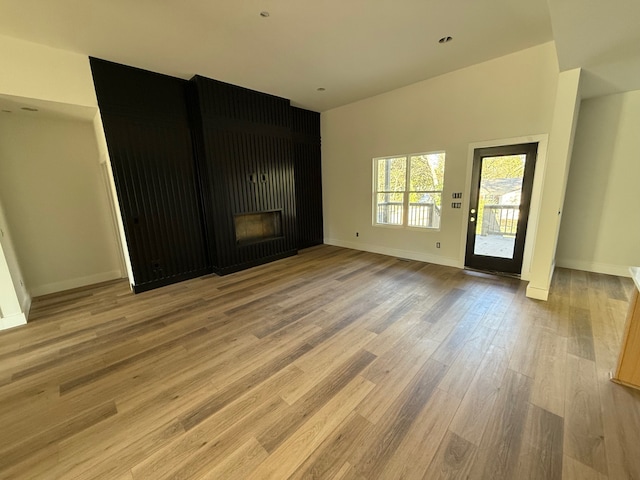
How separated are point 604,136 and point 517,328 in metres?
Answer: 3.51

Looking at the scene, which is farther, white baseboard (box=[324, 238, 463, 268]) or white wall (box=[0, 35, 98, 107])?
white baseboard (box=[324, 238, 463, 268])

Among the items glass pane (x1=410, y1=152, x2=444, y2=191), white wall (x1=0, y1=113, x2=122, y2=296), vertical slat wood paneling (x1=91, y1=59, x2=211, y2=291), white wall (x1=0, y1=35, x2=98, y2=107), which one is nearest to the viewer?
white wall (x1=0, y1=35, x2=98, y2=107)

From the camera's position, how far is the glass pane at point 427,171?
4.57 metres

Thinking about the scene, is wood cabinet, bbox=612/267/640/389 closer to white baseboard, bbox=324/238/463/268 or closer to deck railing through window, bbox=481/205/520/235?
deck railing through window, bbox=481/205/520/235

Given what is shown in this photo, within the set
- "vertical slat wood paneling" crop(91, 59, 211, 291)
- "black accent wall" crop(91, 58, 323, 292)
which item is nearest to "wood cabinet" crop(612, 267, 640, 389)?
"black accent wall" crop(91, 58, 323, 292)

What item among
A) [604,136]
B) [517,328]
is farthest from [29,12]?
[604,136]

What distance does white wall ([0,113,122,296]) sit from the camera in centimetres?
357

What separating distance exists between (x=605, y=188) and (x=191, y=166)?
659 centimetres

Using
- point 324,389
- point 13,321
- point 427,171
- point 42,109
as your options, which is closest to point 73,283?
point 13,321

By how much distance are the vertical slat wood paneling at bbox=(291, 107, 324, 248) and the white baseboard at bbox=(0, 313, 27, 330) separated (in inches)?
178

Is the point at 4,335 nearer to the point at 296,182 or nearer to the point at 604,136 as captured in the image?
the point at 296,182

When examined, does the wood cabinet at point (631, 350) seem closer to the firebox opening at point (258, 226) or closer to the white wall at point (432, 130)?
the white wall at point (432, 130)

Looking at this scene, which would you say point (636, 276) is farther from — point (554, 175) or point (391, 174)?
point (391, 174)

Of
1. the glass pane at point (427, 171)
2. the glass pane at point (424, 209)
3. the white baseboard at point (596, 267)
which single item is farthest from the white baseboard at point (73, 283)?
the white baseboard at point (596, 267)
